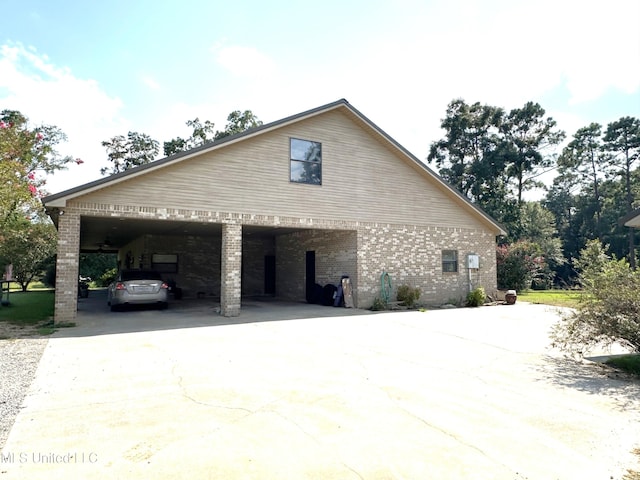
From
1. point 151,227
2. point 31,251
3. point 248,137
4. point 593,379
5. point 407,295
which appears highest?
point 248,137

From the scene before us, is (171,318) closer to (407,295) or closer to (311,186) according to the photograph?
(311,186)

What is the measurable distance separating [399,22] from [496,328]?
844 cm

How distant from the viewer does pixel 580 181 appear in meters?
53.0

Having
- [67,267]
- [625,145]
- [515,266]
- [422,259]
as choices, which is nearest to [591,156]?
[625,145]

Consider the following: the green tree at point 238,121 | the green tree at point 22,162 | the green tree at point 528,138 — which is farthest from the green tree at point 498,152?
the green tree at point 22,162

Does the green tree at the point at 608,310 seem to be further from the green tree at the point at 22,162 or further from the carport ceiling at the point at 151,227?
the green tree at the point at 22,162

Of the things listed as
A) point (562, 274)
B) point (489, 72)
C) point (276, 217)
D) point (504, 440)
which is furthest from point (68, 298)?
point (562, 274)

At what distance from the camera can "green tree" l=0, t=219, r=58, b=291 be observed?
21.2 meters

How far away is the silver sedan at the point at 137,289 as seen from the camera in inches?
525

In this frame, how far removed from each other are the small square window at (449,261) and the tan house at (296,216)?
0.04 m

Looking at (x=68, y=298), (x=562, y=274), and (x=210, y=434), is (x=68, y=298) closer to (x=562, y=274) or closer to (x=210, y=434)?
(x=210, y=434)

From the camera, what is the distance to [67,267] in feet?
34.5

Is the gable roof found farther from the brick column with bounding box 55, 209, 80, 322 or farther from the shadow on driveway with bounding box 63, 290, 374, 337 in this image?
the shadow on driveway with bounding box 63, 290, 374, 337

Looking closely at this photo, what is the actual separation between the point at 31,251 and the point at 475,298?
86.7 feet
